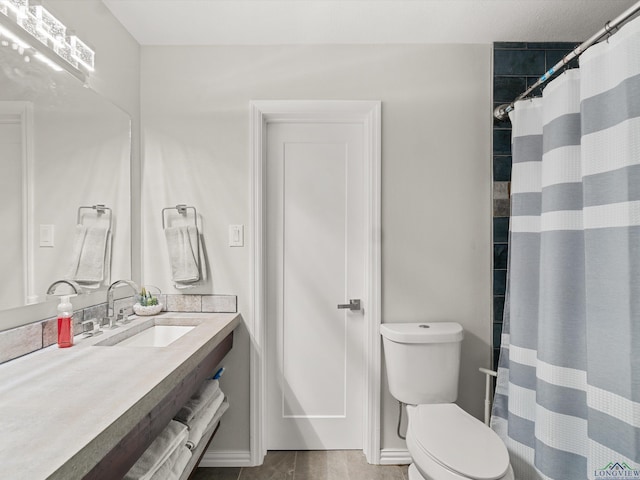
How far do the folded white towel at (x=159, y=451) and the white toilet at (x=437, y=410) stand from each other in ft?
3.07

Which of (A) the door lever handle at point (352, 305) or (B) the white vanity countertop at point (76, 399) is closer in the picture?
(B) the white vanity countertop at point (76, 399)

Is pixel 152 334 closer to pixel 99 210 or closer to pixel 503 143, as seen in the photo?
pixel 99 210

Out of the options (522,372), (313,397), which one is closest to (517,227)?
(522,372)

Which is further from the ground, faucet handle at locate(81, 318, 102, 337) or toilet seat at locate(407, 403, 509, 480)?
faucet handle at locate(81, 318, 102, 337)

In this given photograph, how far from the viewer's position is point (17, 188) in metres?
1.25

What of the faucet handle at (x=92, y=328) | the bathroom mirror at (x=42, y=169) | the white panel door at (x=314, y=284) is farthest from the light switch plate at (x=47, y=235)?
the white panel door at (x=314, y=284)

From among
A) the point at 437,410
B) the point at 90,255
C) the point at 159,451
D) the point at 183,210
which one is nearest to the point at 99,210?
the point at 90,255

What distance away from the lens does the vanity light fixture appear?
1213 mm

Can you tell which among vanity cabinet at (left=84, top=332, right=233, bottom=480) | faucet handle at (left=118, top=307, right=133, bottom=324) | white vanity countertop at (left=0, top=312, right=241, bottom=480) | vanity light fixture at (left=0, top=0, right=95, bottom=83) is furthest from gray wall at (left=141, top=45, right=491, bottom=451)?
white vanity countertop at (left=0, top=312, right=241, bottom=480)

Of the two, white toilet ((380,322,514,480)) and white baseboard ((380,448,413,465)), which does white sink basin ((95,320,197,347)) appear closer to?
white toilet ((380,322,514,480))

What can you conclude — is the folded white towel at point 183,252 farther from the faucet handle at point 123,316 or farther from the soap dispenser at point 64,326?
the soap dispenser at point 64,326

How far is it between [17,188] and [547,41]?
2.66 m

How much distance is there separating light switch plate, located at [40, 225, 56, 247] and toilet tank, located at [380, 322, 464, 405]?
1605 mm

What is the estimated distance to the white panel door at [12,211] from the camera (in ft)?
3.94
